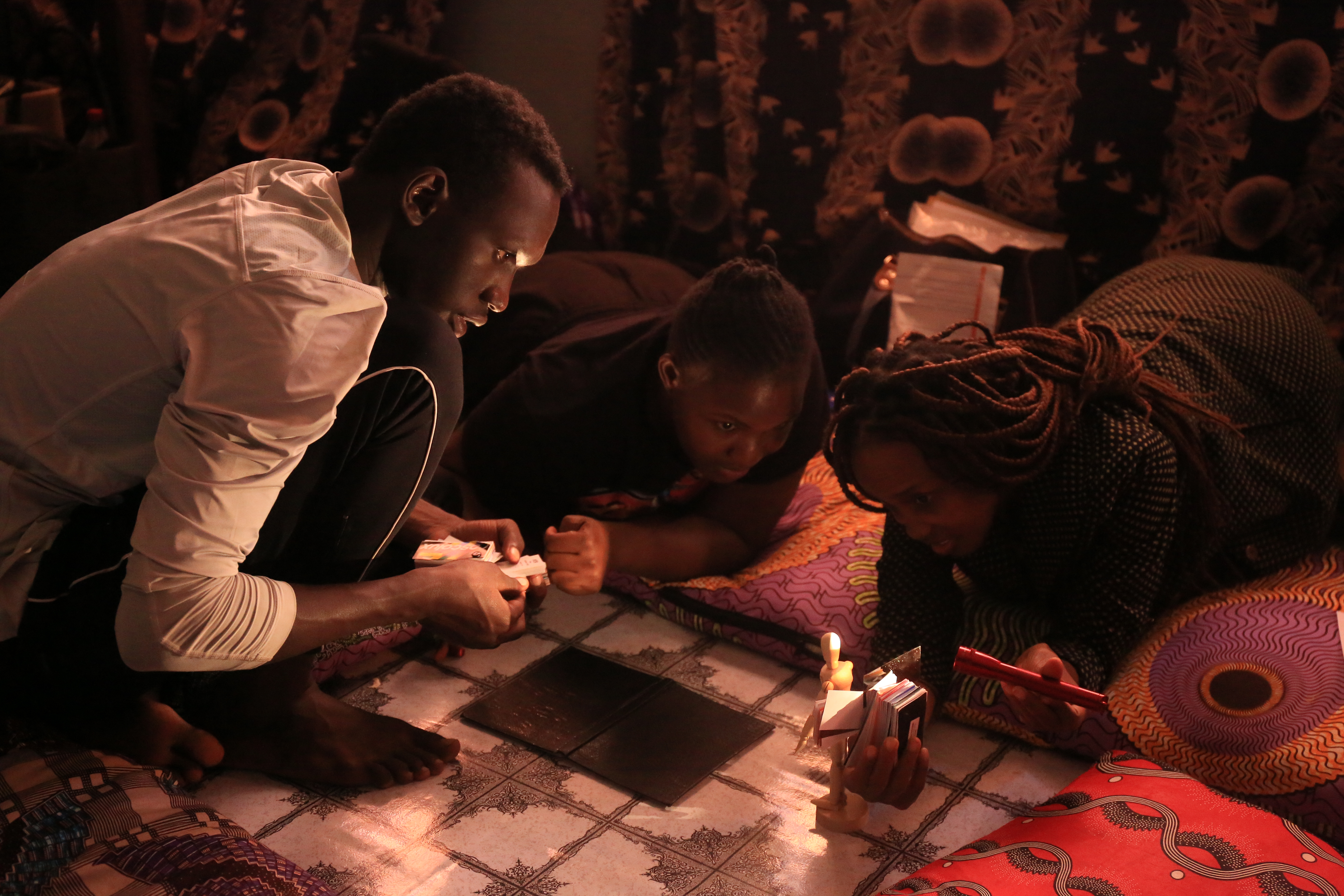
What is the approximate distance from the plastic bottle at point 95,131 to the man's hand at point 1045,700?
2.70 m

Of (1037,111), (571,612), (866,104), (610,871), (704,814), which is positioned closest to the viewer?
(610,871)

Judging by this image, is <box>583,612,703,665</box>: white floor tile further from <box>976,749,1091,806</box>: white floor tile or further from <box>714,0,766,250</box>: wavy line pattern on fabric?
<box>714,0,766,250</box>: wavy line pattern on fabric

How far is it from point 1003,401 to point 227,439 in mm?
933

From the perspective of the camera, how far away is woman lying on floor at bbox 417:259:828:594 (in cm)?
176

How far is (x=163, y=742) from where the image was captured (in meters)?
1.50

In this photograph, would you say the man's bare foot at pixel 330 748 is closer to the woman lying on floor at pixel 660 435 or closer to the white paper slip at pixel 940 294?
the woman lying on floor at pixel 660 435

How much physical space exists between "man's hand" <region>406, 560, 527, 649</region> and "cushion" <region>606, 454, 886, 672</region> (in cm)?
50

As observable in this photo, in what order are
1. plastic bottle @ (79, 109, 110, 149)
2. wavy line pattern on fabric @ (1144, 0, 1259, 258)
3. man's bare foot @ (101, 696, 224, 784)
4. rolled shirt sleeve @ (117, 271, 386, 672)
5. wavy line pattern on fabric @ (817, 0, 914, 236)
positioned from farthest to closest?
1. plastic bottle @ (79, 109, 110, 149)
2. wavy line pattern on fabric @ (817, 0, 914, 236)
3. wavy line pattern on fabric @ (1144, 0, 1259, 258)
4. man's bare foot @ (101, 696, 224, 784)
5. rolled shirt sleeve @ (117, 271, 386, 672)

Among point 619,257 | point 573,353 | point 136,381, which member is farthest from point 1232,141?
point 136,381

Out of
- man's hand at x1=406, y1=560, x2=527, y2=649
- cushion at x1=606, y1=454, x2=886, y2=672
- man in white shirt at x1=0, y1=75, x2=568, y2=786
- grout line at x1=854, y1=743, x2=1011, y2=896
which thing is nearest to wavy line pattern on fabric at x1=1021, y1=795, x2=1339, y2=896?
grout line at x1=854, y1=743, x2=1011, y2=896

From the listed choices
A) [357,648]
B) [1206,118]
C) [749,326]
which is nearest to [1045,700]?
[749,326]

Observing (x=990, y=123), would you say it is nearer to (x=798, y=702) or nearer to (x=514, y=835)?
(x=798, y=702)

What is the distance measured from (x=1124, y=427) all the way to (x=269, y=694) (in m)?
1.18

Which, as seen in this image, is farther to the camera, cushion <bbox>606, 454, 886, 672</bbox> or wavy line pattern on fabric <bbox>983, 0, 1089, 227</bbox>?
wavy line pattern on fabric <bbox>983, 0, 1089, 227</bbox>
